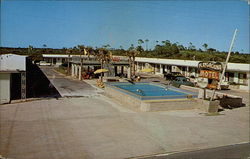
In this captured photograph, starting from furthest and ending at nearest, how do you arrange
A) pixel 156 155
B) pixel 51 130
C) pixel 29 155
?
pixel 51 130
pixel 156 155
pixel 29 155

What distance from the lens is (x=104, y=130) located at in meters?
13.0

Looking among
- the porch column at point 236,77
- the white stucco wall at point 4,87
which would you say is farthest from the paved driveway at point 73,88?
the porch column at point 236,77

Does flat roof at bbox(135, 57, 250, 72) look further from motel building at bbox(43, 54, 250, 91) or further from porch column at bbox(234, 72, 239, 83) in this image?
porch column at bbox(234, 72, 239, 83)

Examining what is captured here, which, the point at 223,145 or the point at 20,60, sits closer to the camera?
the point at 223,145

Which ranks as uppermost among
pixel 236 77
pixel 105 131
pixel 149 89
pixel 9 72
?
pixel 9 72

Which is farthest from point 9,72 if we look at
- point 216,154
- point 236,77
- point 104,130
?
point 236,77

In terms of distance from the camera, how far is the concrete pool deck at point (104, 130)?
1031 centimetres

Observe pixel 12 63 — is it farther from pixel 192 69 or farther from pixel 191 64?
pixel 192 69

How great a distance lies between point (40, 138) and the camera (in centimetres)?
1137

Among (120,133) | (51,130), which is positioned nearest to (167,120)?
(120,133)

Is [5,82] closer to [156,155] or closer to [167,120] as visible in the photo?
[167,120]

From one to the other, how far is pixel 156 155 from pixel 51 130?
18.3 feet

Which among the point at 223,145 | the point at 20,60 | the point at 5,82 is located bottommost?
the point at 223,145

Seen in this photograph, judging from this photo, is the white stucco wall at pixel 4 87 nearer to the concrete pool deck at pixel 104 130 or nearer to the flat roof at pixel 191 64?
A: the concrete pool deck at pixel 104 130
